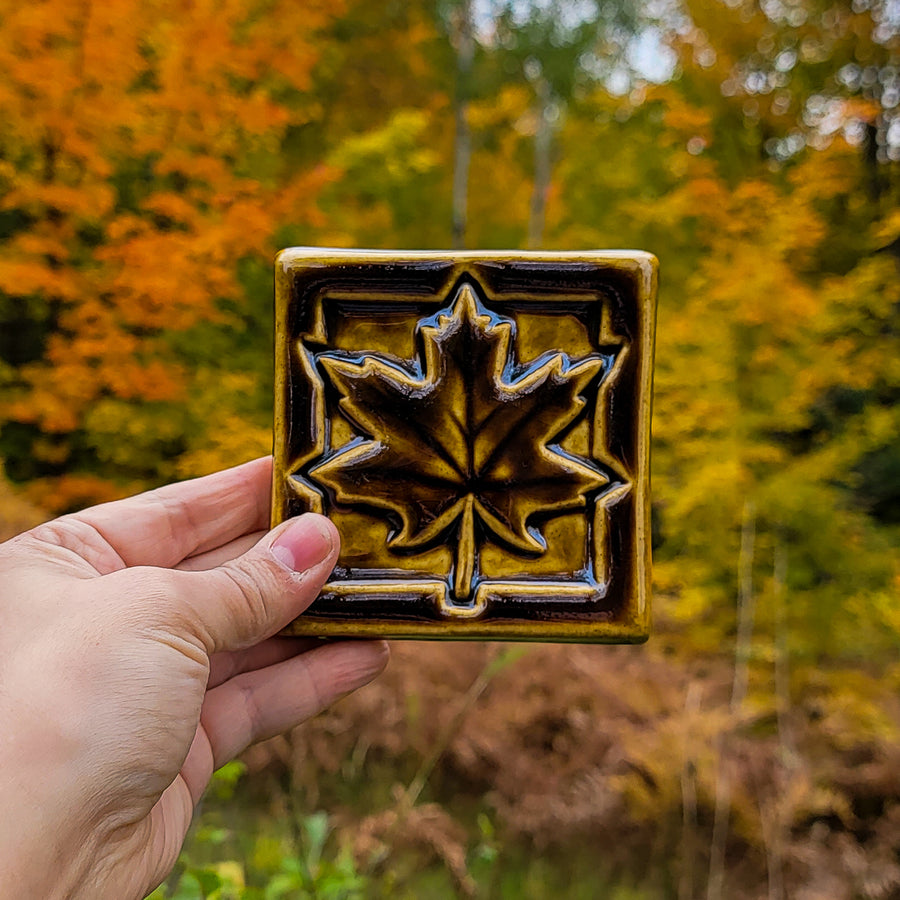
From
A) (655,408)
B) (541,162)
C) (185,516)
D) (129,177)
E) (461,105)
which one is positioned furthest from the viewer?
(541,162)

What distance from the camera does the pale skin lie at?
0.96 metres

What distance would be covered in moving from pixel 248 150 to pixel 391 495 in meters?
3.67

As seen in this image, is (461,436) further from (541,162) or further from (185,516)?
(541,162)

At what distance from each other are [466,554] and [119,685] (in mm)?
616

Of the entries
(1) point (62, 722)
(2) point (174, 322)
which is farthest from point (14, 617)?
(2) point (174, 322)

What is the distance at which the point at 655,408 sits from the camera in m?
3.80

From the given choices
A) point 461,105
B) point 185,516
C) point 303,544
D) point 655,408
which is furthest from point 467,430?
point 461,105

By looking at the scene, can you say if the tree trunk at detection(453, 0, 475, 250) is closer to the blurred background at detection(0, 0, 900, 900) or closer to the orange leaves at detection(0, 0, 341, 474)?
the blurred background at detection(0, 0, 900, 900)

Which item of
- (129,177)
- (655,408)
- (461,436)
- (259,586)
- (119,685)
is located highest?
(129,177)

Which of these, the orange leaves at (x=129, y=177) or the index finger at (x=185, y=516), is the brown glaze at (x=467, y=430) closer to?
the index finger at (x=185, y=516)

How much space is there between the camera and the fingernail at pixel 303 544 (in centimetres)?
127

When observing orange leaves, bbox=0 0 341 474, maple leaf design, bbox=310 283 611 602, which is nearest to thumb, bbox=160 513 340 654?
maple leaf design, bbox=310 283 611 602

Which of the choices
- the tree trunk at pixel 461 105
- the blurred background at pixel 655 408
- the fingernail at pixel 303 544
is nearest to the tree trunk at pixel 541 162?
the tree trunk at pixel 461 105

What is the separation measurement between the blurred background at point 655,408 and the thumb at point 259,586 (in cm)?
72
